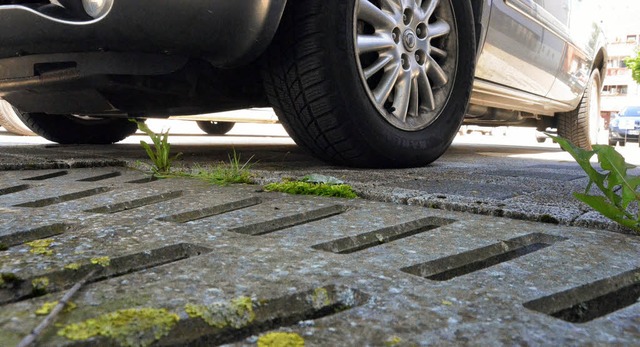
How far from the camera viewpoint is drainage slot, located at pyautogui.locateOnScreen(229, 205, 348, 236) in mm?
1271

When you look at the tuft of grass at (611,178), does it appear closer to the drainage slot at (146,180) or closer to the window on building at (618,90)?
the drainage slot at (146,180)

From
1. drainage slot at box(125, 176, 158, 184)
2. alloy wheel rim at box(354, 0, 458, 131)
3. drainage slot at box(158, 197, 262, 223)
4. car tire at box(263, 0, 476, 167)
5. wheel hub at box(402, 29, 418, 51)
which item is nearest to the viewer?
drainage slot at box(158, 197, 262, 223)

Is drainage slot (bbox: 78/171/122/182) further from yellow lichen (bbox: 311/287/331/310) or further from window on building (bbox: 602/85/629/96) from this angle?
window on building (bbox: 602/85/629/96)

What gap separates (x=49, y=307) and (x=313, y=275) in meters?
0.37

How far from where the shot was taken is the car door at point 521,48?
3205mm

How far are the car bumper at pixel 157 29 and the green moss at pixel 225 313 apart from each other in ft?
4.40

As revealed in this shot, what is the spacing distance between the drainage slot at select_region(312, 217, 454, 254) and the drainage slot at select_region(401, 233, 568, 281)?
0.19 metres

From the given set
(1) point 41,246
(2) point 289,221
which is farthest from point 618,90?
(1) point 41,246

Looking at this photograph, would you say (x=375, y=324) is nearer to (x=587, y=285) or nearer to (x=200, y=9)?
(x=587, y=285)

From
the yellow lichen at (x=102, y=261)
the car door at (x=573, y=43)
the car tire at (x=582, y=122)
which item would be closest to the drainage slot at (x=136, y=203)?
the yellow lichen at (x=102, y=261)

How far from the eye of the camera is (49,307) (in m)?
0.75

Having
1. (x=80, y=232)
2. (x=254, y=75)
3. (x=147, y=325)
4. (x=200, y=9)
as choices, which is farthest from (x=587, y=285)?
(x=254, y=75)

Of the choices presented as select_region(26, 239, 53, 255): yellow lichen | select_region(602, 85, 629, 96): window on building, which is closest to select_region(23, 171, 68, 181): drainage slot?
select_region(26, 239, 53, 255): yellow lichen

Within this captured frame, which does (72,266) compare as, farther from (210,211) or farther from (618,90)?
(618,90)
